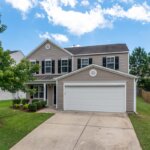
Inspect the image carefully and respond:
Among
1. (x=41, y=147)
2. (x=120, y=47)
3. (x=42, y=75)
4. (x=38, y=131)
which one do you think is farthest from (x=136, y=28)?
(x=41, y=147)

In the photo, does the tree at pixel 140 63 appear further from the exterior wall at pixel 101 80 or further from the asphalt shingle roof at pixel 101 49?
the exterior wall at pixel 101 80

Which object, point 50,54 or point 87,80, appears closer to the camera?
point 87,80

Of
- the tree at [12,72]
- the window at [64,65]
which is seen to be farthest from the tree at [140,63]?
the tree at [12,72]

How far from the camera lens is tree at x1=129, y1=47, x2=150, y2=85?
4417 centimetres

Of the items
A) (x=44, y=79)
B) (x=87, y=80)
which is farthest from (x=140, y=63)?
(x=87, y=80)

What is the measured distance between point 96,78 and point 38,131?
7669mm

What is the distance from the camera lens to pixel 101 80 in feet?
53.5

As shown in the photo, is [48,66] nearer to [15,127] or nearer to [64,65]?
[64,65]

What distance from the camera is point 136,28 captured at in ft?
68.9

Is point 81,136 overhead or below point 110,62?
below

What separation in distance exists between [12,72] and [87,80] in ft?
24.5

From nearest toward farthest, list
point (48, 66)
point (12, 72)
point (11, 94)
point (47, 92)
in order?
point (12, 72), point (47, 92), point (48, 66), point (11, 94)

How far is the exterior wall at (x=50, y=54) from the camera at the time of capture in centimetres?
2141

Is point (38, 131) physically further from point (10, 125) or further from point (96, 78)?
point (96, 78)
